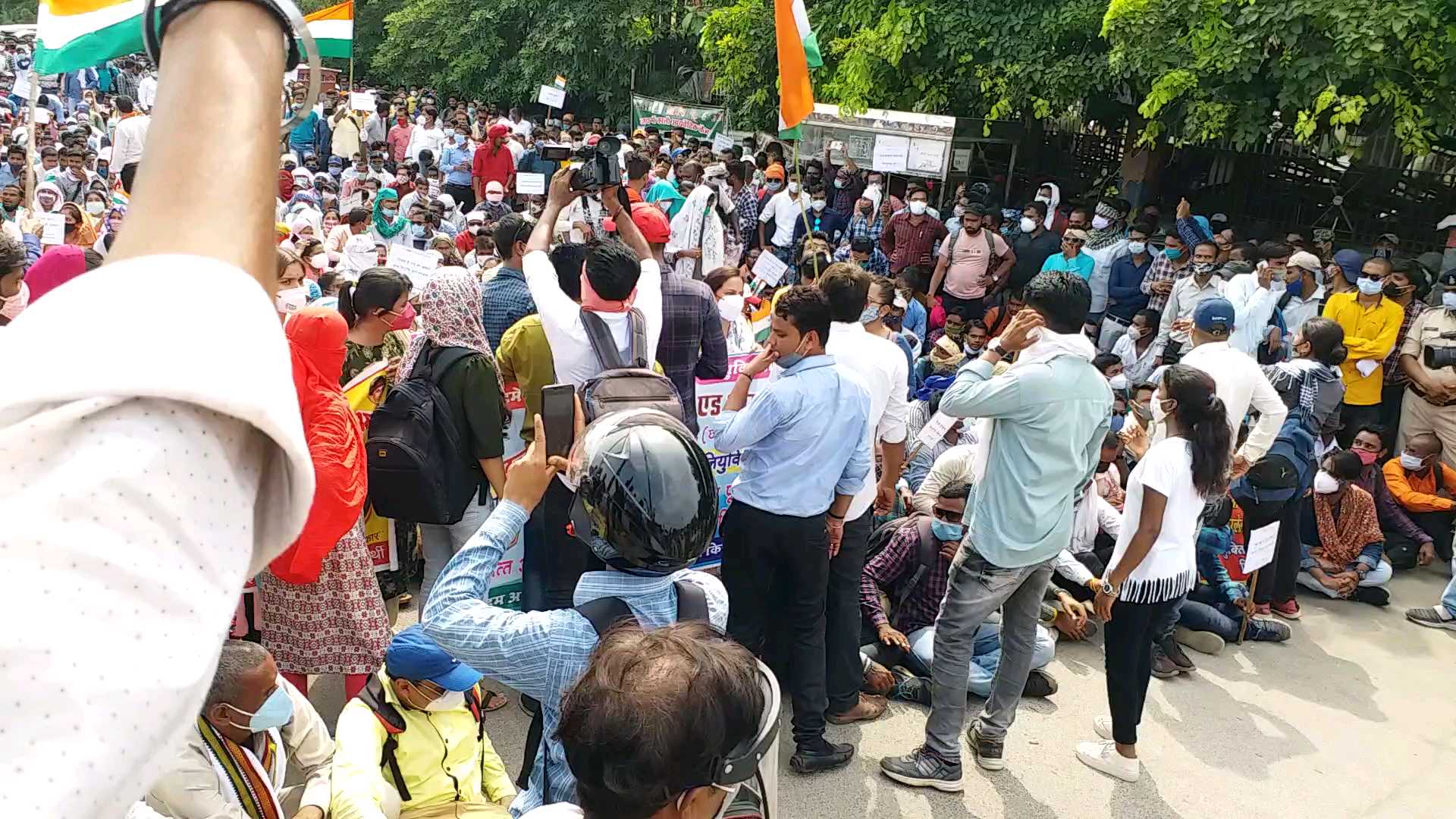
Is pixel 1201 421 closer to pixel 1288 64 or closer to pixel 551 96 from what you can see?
pixel 1288 64

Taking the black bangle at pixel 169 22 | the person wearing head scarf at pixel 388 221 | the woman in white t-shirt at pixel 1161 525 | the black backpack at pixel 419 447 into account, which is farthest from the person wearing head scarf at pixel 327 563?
the person wearing head scarf at pixel 388 221

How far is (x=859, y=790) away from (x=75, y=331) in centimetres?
399

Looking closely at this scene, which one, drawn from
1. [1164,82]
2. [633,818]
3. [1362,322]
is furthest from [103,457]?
[1164,82]

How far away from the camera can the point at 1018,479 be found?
382 cm

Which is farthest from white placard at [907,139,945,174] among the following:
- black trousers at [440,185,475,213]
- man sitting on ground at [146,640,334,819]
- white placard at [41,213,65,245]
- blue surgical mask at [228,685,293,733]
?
blue surgical mask at [228,685,293,733]

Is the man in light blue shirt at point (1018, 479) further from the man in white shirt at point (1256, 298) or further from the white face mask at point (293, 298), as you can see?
the man in white shirt at point (1256, 298)

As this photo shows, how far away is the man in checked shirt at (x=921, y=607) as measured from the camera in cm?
490

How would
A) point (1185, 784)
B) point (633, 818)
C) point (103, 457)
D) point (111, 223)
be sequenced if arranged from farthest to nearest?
point (111, 223) → point (1185, 784) → point (633, 818) → point (103, 457)

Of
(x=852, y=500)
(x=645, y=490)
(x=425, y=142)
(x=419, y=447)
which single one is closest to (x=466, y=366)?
(x=419, y=447)

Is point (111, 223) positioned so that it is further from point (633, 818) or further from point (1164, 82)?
point (1164, 82)

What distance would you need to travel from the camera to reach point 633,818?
5.13 feet

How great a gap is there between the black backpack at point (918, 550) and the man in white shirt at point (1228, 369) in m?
1.12

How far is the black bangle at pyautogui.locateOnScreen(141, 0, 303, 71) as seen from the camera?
0.56m

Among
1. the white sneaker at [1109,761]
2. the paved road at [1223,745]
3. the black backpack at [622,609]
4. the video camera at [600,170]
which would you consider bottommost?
the paved road at [1223,745]
